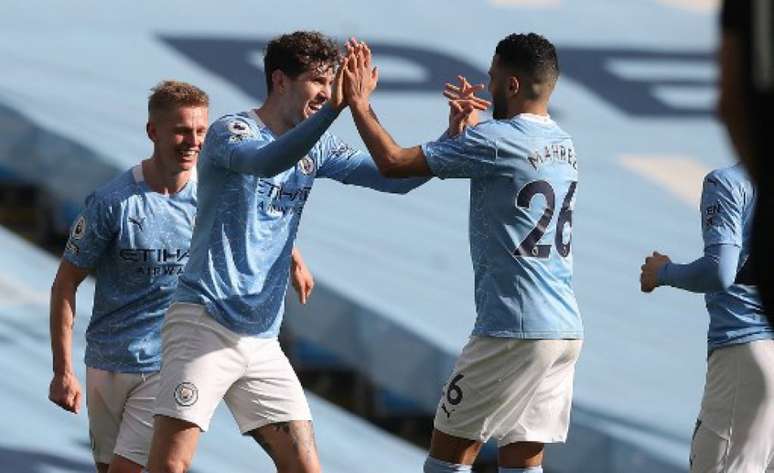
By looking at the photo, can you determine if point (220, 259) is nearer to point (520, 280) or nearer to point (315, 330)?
point (520, 280)

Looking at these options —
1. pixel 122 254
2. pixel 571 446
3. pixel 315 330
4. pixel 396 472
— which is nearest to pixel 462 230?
pixel 315 330

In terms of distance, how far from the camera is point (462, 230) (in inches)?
420

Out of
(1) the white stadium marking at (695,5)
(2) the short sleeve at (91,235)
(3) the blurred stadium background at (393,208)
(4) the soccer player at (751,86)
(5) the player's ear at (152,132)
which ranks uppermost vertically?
(4) the soccer player at (751,86)

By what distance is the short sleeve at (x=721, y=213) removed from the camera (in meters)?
5.09

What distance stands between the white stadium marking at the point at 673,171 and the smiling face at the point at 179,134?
23.6 feet

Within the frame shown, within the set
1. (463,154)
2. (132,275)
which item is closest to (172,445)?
(132,275)

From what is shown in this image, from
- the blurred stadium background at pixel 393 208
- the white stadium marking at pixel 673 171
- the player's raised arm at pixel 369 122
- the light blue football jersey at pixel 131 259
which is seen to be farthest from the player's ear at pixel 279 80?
the white stadium marking at pixel 673 171

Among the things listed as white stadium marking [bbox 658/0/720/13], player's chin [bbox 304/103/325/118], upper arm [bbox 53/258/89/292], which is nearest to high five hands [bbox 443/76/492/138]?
player's chin [bbox 304/103/325/118]

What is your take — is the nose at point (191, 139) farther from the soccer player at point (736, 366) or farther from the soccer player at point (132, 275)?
the soccer player at point (736, 366)

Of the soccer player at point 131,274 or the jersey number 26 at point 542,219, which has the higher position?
the jersey number 26 at point 542,219

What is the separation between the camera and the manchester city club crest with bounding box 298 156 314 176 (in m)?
5.14

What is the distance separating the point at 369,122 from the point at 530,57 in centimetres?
52

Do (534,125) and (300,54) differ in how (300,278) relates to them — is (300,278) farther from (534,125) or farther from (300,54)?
(534,125)

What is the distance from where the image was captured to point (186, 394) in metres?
4.95
